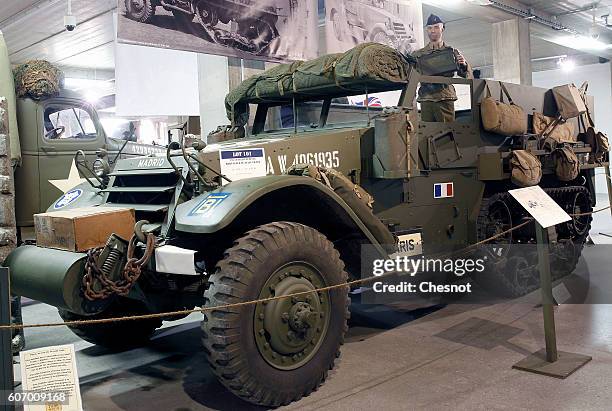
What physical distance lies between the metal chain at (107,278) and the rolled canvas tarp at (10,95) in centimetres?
302

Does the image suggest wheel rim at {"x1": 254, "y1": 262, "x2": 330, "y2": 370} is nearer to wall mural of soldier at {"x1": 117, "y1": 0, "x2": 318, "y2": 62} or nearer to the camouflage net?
wall mural of soldier at {"x1": 117, "y1": 0, "x2": 318, "y2": 62}

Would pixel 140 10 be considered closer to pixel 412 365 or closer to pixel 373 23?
pixel 373 23

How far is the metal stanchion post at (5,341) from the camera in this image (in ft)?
8.35

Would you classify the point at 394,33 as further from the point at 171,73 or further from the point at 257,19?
the point at 171,73

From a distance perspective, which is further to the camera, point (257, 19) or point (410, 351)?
point (257, 19)

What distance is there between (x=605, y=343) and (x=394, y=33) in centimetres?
520

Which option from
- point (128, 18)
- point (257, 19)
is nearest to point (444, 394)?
point (128, 18)

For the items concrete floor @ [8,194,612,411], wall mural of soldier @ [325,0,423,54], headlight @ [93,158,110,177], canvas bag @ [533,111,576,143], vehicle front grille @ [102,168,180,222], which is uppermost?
wall mural of soldier @ [325,0,423,54]

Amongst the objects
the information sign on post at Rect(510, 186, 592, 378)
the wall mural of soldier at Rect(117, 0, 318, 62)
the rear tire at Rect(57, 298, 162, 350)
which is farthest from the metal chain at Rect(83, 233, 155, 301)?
the wall mural of soldier at Rect(117, 0, 318, 62)

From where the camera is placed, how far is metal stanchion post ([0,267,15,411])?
2545mm

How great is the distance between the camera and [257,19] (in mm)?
6680

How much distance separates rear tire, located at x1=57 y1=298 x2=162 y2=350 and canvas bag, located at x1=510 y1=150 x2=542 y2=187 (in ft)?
9.52

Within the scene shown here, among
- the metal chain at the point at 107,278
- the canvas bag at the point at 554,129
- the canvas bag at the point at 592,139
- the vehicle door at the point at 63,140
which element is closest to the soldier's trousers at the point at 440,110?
the canvas bag at the point at 554,129

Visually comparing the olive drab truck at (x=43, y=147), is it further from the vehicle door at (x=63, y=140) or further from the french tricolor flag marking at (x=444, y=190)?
the french tricolor flag marking at (x=444, y=190)
